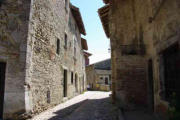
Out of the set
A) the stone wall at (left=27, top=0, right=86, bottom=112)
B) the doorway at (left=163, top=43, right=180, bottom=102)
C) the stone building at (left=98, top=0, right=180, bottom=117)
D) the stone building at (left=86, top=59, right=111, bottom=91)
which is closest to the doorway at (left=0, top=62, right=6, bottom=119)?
the stone wall at (left=27, top=0, right=86, bottom=112)

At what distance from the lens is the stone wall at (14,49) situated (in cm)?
488

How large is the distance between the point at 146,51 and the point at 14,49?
16.1ft

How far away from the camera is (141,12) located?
6555 mm

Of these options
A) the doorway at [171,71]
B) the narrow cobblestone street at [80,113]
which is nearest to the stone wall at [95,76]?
the narrow cobblestone street at [80,113]

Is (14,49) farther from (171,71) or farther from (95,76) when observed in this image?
(95,76)

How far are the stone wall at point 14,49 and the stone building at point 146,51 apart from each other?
365 cm

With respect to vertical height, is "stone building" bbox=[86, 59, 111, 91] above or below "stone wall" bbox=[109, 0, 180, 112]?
below

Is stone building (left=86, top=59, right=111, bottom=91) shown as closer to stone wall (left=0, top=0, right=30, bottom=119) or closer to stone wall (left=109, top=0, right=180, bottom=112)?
stone wall (left=109, top=0, right=180, bottom=112)

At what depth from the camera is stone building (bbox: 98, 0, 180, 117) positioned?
386cm

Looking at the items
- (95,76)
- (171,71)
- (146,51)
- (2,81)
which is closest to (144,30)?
(146,51)

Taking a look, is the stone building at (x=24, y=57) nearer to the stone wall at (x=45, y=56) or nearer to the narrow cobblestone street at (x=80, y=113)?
the stone wall at (x=45, y=56)

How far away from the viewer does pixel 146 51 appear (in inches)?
250

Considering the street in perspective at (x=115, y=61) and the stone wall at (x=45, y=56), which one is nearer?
the street in perspective at (x=115, y=61)

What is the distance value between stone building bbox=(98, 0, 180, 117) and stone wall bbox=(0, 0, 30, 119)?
3.65 metres
